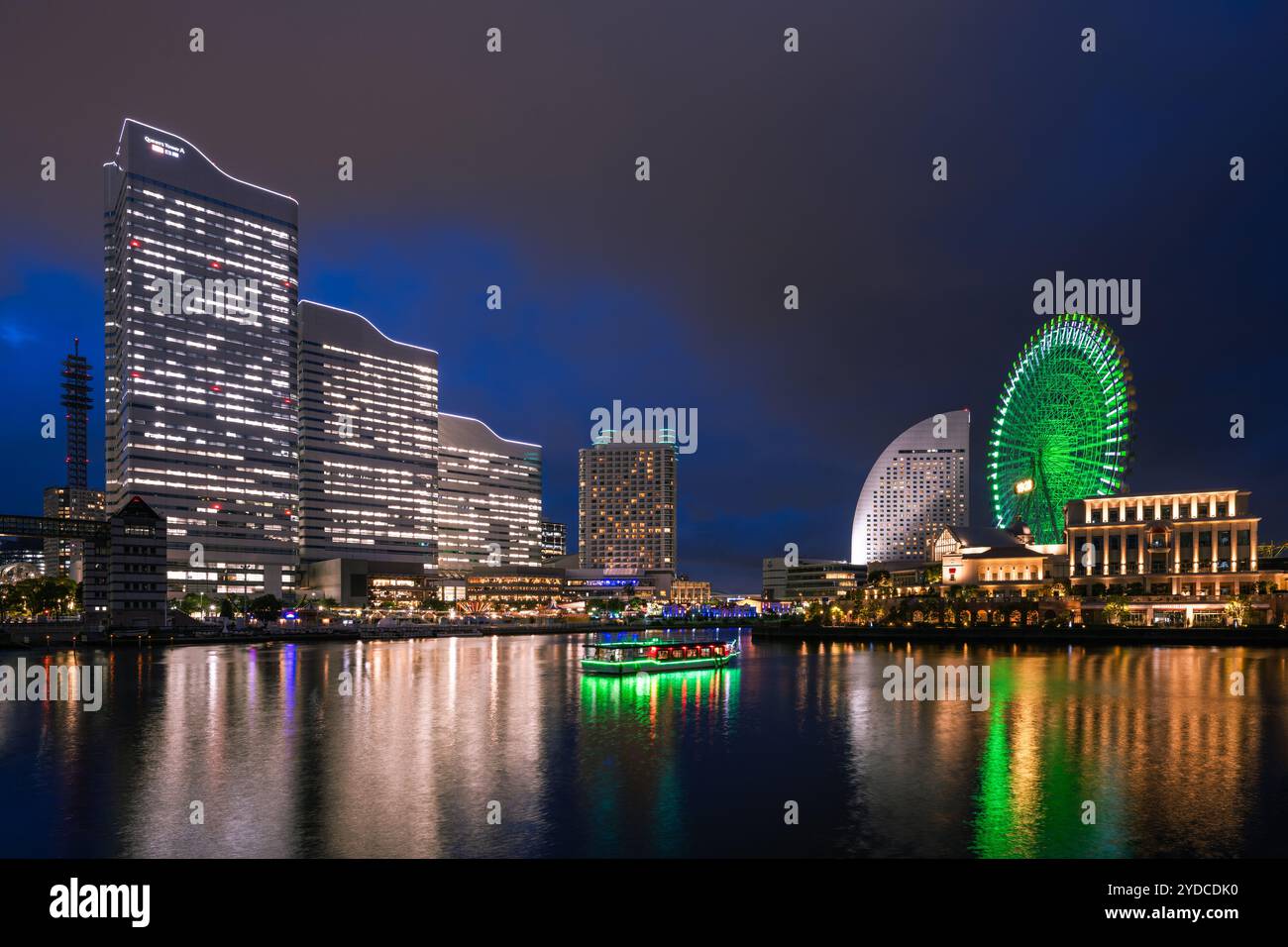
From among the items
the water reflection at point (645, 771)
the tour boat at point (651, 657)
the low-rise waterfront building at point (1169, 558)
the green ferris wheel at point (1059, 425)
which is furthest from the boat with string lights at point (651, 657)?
the low-rise waterfront building at point (1169, 558)

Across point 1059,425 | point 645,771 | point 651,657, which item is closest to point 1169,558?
point 1059,425

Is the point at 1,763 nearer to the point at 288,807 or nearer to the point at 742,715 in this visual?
the point at 288,807

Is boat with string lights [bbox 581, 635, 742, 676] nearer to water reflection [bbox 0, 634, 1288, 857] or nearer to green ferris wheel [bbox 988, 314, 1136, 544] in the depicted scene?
water reflection [bbox 0, 634, 1288, 857]

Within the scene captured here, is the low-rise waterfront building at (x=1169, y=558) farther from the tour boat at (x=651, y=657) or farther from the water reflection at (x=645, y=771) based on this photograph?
the tour boat at (x=651, y=657)

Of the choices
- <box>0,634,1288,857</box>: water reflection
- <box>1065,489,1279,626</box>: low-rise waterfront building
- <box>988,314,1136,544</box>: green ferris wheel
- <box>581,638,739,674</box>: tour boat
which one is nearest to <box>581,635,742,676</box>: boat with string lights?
<box>581,638,739,674</box>: tour boat

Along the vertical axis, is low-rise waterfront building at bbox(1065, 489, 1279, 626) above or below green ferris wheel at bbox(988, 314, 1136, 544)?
below

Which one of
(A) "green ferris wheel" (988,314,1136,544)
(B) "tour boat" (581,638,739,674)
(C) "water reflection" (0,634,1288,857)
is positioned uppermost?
(A) "green ferris wheel" (988,314,1136,544)

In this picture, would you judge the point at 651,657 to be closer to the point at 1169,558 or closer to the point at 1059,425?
the point at 1059,425

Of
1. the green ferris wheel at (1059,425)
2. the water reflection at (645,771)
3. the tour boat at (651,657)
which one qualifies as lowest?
the tour boat at (651,657)
